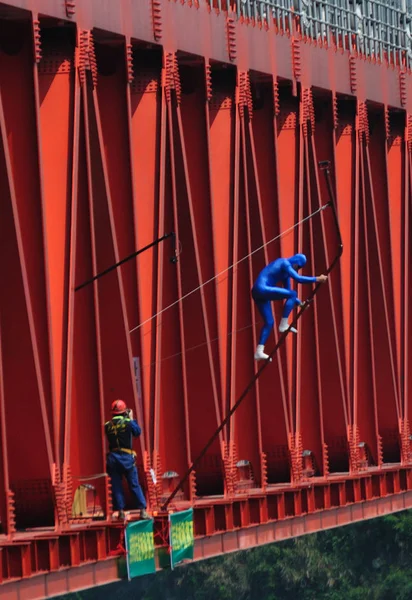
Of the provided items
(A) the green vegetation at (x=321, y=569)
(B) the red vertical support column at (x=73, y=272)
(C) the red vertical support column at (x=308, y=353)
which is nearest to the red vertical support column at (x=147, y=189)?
(B) the red vertical support column at (x=73, y=272)

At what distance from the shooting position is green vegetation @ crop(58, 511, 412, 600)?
99.6 m

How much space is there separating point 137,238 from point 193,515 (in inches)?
185

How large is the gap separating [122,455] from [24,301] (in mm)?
2955

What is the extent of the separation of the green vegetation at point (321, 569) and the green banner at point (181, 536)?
66834 millimetres

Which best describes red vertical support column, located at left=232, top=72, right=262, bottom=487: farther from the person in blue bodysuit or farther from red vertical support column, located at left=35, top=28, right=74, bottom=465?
red vertical support column, located at left=35, top=28, right=74, bottom=465

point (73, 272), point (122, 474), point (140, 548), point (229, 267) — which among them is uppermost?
point (229, 267)

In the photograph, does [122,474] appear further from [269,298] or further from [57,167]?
[269,298]

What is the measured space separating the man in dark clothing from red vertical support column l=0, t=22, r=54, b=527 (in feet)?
3.20

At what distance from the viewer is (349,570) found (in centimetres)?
10156

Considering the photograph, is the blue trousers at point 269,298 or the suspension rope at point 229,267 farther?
the suspension rope at point 229,267

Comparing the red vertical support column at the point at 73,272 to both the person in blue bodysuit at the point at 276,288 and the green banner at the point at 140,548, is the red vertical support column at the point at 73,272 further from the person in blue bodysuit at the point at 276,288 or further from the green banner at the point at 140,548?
the person in blue bodysuit at the point at 276,288

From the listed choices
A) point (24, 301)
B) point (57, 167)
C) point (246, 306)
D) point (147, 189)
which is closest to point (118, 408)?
point (24, 301)

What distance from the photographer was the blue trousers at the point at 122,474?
98.5ft

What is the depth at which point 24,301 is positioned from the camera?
28.6 m
